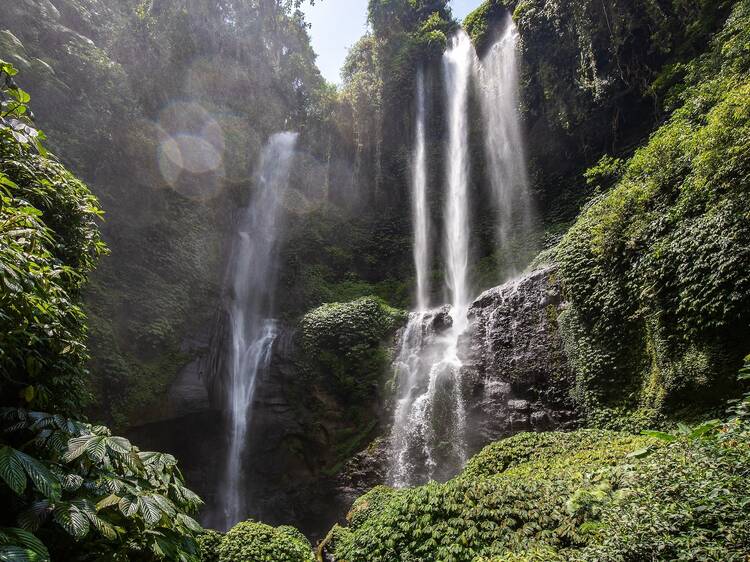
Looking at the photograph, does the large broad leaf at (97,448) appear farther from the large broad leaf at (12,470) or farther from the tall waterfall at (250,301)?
the tall waterfall at (250,301)

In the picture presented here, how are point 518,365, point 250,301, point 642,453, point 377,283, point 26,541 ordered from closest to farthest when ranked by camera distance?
point 26,541 < point 642,453 < point 518,365 < point 250,301 < point 377,283

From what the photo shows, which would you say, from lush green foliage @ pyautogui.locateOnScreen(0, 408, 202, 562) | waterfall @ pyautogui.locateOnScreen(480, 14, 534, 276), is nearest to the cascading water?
waterfall @ pyautogui.locateOnScreen(480, 14, 534, 276)

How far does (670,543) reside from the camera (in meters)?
2.70

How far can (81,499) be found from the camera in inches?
97.0

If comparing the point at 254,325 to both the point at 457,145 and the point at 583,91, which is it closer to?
the point at 457,145

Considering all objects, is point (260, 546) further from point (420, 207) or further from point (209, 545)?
point (420, 207)

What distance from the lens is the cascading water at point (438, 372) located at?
9434mm

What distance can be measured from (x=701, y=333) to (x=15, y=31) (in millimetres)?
18358

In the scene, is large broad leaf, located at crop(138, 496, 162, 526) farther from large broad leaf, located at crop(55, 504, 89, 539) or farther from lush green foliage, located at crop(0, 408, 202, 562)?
large broad leaf, located at crop(55, 504, 89, 539)

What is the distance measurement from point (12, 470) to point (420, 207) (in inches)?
659

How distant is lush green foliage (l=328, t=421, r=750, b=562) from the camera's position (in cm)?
277

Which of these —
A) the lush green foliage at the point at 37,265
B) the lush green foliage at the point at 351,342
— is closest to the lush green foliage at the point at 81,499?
the lush green foliage at the point at 37,265

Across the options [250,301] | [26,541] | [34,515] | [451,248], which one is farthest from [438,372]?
[26,541]

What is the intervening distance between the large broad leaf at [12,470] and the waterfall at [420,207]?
13547mm
